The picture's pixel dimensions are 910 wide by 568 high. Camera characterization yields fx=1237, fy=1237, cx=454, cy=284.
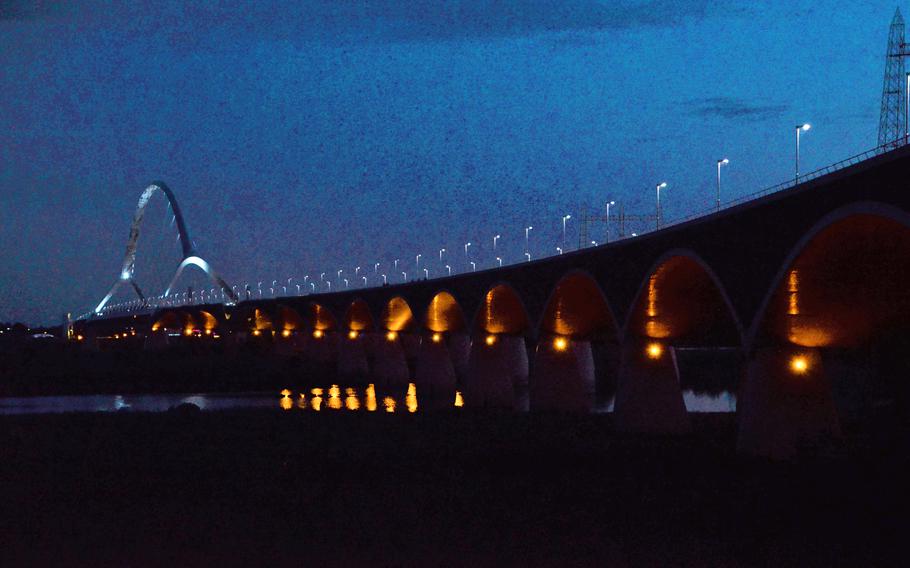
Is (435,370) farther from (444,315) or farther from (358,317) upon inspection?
(358,317)

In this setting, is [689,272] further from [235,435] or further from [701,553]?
[701,553]

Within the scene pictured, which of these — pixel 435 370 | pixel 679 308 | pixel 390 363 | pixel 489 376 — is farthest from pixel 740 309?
pixel 390 363

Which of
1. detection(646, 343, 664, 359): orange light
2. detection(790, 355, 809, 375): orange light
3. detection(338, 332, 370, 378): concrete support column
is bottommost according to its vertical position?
detection(338, 332, 370, 378): concrete support column

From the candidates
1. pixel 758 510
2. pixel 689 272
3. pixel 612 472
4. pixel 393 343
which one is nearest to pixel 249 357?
pixel 393 343

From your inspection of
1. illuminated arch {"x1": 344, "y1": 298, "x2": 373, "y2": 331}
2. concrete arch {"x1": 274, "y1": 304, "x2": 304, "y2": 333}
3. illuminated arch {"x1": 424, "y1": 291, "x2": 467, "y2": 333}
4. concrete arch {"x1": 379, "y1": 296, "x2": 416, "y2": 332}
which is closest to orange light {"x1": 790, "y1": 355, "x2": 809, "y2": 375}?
illuminated arch {"x1": 424, "y1": 291, "x2": 467, "y2": 333}

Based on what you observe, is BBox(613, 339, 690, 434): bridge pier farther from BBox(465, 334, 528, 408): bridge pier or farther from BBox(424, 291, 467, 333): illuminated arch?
BBox(424, 291, 467, 333): illuminated arch

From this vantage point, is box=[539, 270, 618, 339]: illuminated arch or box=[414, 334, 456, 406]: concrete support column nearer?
box=[539, 270, 618, 339]: illuminated arch

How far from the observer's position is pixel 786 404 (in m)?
40.3

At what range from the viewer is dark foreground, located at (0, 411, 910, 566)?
24562 mm

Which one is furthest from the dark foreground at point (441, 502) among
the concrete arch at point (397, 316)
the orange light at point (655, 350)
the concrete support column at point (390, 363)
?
the concrete support column at point (390, 363)

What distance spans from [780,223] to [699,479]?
814 cm

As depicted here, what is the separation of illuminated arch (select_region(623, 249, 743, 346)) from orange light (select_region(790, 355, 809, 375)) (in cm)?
800

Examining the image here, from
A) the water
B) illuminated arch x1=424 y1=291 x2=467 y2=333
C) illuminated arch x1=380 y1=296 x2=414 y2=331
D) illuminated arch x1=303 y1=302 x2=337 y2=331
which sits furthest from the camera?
illuminated arch x1=303 y1=302 x2=337 y2=331

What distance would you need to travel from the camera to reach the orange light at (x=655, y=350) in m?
54.8
